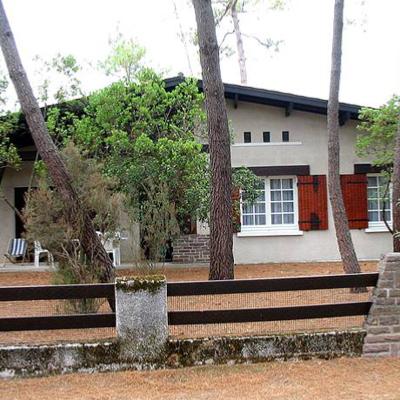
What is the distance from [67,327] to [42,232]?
10.3 feet

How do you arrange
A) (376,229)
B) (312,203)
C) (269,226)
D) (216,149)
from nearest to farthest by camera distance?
(216,149), (312,203), (376,229), (269,226)

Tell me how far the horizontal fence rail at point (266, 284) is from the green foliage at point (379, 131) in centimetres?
866

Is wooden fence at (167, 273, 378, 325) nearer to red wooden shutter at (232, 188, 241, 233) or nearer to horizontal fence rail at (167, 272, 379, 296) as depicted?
horizontal fence rail at (167, 272, 379, 296)

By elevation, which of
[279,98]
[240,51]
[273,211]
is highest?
[240,51]

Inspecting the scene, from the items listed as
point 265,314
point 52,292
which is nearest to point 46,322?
point 52,292

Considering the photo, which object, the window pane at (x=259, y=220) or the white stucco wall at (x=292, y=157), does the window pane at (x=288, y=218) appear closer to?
the white stucco wall at (x=292, y=157)

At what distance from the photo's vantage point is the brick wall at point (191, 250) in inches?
611

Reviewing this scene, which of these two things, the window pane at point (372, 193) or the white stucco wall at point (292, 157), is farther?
the window pane at point (372, 193)

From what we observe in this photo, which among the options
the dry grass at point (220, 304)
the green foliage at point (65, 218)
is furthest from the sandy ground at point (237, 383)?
the green foliage at point (65, 218)

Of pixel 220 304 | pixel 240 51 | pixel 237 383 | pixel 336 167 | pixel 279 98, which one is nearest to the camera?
pixel 237 383

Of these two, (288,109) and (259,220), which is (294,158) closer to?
(288,109)

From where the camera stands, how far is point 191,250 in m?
15.6

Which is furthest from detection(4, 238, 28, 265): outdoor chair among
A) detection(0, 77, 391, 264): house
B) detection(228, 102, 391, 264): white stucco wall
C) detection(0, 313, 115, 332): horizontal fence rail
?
detection(0, 313, 115, 332): horizontal fence rail

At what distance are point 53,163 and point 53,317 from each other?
118 inches
